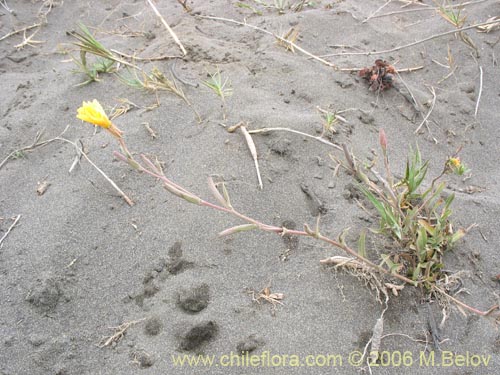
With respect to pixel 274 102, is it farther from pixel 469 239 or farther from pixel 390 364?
pixel 390 364

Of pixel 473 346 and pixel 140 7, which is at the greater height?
pixel 140 7

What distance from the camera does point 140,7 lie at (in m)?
2.94

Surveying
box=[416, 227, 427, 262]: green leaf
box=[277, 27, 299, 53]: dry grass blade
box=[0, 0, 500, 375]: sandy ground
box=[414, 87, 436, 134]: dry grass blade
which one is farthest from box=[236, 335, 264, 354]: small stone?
box=[277, 27, 299, 53]: dry grass blade

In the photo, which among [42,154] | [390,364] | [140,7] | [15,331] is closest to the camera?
[390,364]

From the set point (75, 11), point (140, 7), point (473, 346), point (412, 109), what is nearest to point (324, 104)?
point (412, 109)

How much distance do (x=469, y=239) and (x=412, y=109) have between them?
776mm

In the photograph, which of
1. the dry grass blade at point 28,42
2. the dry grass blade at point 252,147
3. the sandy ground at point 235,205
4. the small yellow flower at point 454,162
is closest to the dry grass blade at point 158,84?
the sandy ground at point 235,205

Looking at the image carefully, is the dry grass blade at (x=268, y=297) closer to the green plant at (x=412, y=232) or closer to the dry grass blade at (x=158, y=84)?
the green plant at (x=412, y=232)

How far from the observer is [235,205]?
154cm

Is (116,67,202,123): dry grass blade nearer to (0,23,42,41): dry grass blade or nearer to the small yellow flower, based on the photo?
the small yellow flower

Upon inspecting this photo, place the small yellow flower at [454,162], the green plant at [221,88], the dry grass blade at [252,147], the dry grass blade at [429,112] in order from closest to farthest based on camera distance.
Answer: the small yellow flower at [454,162] < the dry grass blade at [252,147] < the green plant at [221,88] < the dry grass blade at [429,112]

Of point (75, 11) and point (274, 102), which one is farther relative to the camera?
point (75, 11)

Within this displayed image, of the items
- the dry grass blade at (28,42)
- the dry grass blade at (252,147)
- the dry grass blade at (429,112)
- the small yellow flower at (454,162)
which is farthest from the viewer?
the dry grass blade at (28,42)

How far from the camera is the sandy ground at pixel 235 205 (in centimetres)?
125
